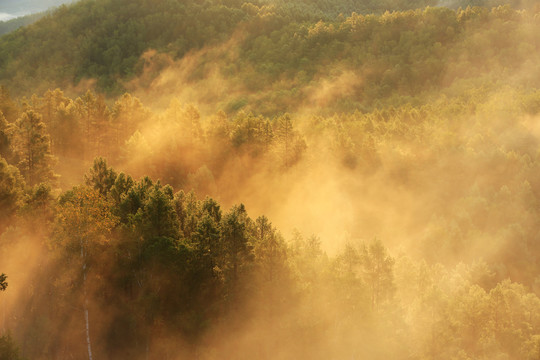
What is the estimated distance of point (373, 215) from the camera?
85.5 m

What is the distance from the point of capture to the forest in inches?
1454

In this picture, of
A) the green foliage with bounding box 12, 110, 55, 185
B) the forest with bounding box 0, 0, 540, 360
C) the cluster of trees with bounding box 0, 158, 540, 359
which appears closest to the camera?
the cluster of trees with bounding box 0, 158, 540, 359

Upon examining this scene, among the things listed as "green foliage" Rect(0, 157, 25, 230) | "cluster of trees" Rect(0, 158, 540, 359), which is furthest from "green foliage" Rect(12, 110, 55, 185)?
"cluster of trees" Rect(0, 158, 540, 359)

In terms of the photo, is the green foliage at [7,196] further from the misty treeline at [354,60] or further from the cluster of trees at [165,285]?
the misty treeline at [354,60]

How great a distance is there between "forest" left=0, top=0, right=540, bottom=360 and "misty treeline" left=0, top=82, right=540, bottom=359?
195 mm

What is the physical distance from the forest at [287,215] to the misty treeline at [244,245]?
0.64 feet

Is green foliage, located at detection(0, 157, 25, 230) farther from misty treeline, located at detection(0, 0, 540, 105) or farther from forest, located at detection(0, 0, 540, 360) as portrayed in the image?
misty treeline, located at detection(0, 0, 540, 105)

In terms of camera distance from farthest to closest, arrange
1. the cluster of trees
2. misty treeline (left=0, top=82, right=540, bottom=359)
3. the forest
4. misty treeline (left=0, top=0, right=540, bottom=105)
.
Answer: misty treeline (left=0, top=0, right=540, bottom=105) < the forest < misty treeline (left=0, top=82, right=540, bottom=359) < the cluster of trees

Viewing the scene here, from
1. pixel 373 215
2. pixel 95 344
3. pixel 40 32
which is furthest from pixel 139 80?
pixel 95 344

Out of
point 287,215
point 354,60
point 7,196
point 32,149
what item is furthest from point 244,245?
point 354,60

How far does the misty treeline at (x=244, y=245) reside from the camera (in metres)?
36.6

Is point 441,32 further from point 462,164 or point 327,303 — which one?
point 327,303

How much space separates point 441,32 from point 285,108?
8261 centimetres

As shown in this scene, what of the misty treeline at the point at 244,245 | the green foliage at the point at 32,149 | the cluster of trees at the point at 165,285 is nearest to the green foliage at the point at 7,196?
the misty treeline at the point at 244,245
